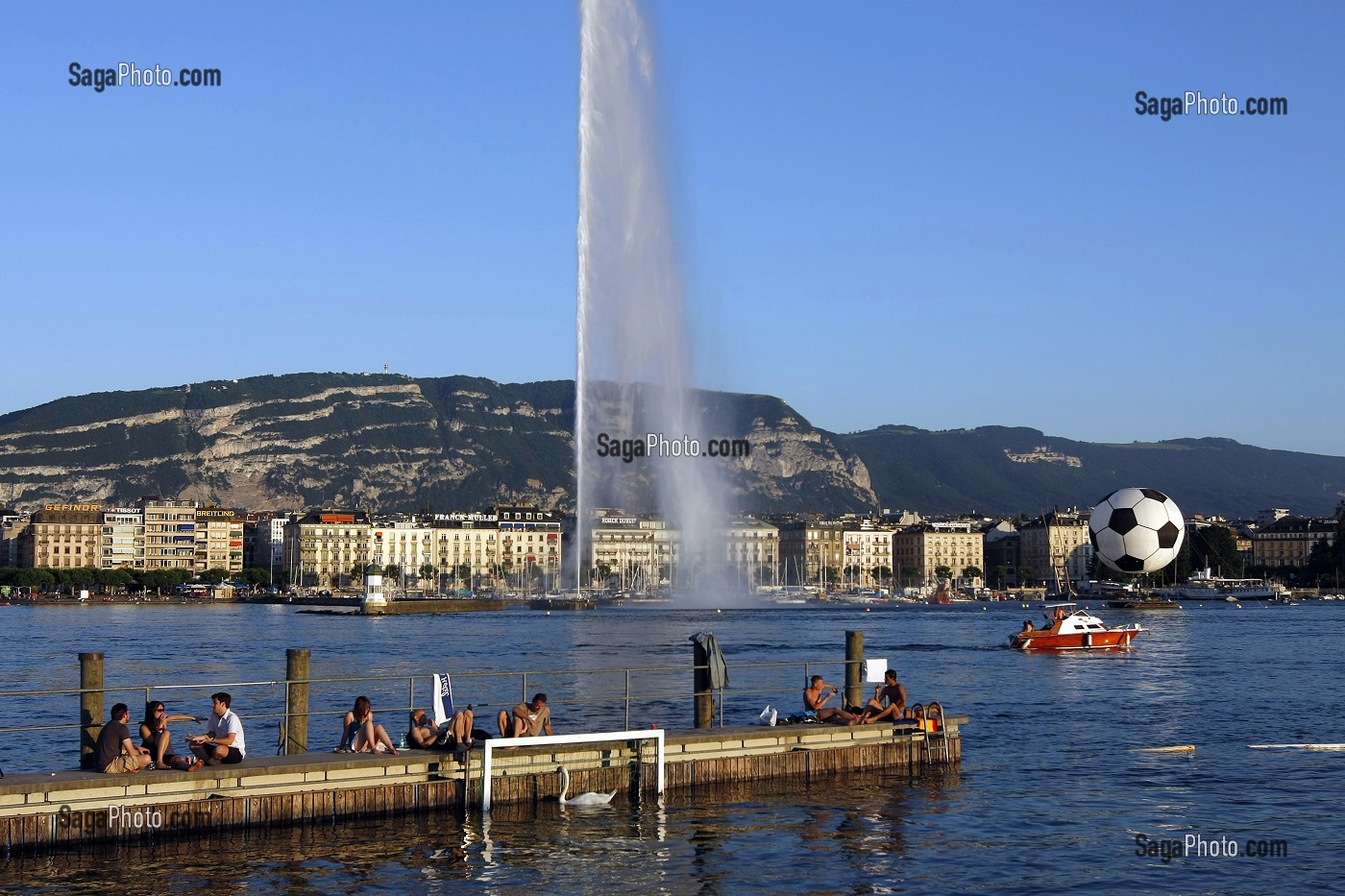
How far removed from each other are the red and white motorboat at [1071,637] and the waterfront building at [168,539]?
147429 mm

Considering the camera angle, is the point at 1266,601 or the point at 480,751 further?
the point at 1266,601

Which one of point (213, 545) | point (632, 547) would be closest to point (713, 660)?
point (632, 547)

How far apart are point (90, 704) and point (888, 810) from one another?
10.0m

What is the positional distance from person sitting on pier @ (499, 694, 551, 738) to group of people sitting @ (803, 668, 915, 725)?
4820mm

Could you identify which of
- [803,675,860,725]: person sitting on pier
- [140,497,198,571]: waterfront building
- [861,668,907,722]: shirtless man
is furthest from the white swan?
[140,497,198,571]: waterfront building

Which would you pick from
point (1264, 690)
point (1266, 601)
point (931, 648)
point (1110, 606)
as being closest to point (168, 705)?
point (1264, 690)

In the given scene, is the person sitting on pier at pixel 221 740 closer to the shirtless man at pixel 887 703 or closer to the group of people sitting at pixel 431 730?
the group of people sitting at pixel 431 730

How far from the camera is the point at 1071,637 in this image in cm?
5656

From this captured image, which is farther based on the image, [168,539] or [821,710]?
[168,539]

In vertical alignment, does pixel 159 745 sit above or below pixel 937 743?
above

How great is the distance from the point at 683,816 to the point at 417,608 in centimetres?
10910

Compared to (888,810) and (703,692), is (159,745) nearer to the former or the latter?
(703,692)

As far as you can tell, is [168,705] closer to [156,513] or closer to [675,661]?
Result: [675,661]

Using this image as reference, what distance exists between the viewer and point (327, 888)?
15.8m
